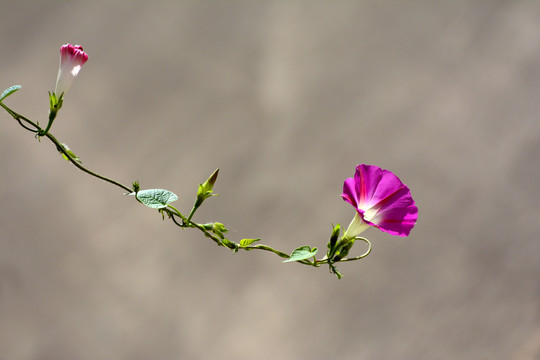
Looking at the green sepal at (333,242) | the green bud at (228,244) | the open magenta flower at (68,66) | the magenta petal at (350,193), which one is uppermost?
the magenta petal at (350,193)

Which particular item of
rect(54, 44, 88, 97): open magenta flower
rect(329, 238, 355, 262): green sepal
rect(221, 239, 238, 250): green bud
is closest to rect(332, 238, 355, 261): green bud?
rect(329, 238, 355, 262): green sepal

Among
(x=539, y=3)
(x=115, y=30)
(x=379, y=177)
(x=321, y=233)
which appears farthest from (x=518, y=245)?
(x=115, y=30)

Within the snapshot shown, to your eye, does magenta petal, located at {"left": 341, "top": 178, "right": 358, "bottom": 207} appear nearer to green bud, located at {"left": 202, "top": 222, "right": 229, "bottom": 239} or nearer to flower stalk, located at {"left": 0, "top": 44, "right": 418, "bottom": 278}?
flower stalk, located at {"left": 0, "top": 44, "right": 418, "bottom": 278}

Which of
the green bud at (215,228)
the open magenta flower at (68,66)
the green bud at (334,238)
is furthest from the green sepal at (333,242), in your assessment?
the open magenta flower at (68,66)

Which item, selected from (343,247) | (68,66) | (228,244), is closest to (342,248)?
(343,247)

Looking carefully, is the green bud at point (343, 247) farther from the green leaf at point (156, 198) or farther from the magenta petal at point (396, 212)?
the green leaf at point (156, 198)

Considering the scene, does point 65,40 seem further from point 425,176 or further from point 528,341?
point 528,341
